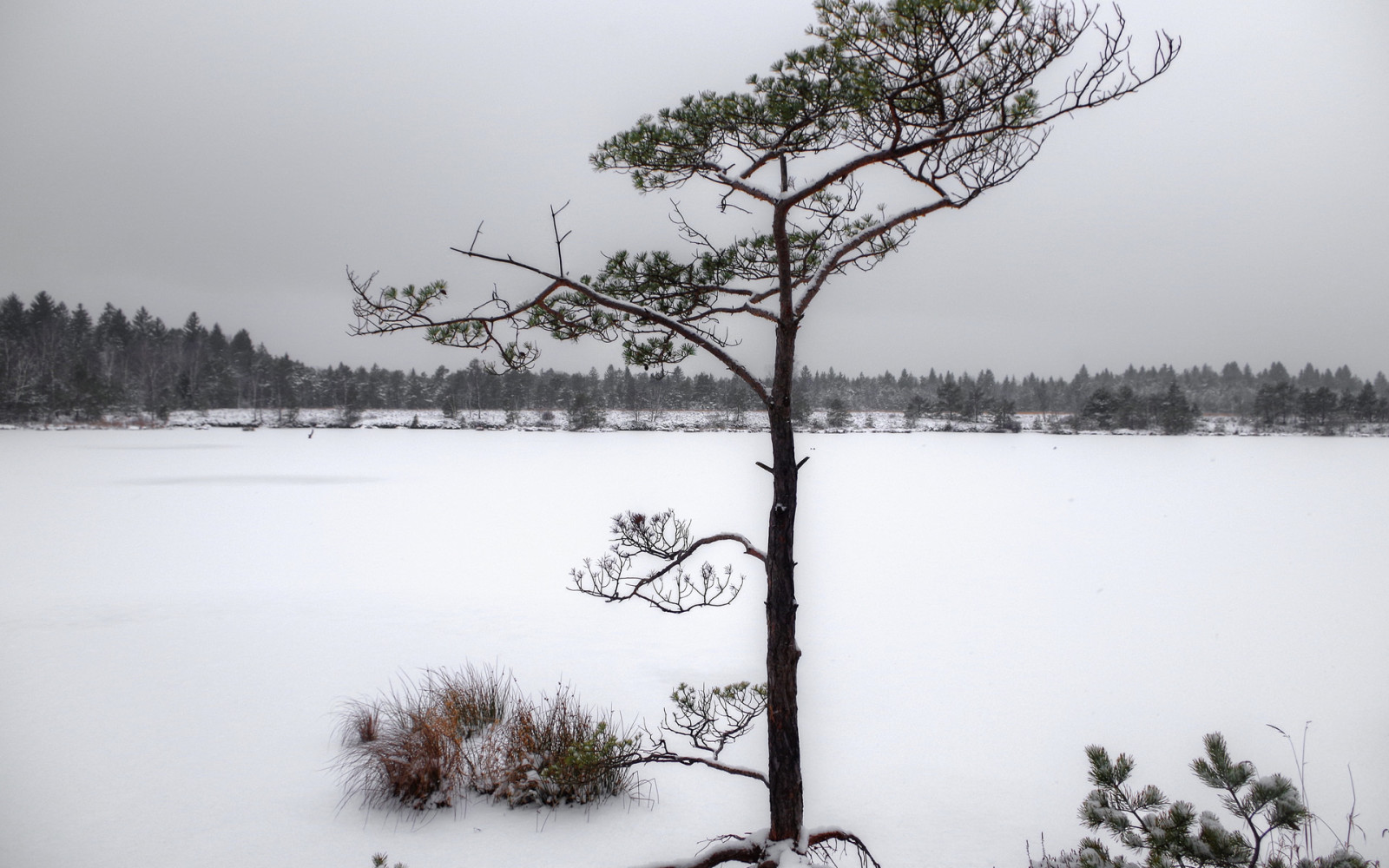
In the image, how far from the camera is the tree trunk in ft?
9.78

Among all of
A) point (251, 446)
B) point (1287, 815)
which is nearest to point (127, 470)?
point (251, 446)

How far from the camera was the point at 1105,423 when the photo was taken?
53.4m

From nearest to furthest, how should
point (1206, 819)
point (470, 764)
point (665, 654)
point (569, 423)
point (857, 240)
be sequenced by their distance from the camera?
1. point (1206, 819)
2. point (857, 240)
3. point (470, 764)
4. point (665, 654)
5. point (569, 423)

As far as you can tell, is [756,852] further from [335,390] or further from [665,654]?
[335,390]

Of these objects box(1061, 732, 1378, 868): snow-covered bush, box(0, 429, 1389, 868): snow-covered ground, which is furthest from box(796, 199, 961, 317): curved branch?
box(0, 429, 1389, 868): snow-covered ground

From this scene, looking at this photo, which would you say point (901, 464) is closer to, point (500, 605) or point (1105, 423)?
point (500, 605)

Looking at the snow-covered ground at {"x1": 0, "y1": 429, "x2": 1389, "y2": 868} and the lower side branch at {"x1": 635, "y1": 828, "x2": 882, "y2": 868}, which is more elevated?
the lower side branch at {"x1": 635, "y1": 828, "x2": 882, "y2": 868}

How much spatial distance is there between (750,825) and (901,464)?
76.5 ft

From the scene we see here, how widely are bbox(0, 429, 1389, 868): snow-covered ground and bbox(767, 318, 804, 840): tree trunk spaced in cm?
110

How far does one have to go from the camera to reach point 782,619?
3018mm

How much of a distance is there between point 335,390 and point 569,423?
81.0 feet

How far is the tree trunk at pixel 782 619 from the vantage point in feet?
9.78

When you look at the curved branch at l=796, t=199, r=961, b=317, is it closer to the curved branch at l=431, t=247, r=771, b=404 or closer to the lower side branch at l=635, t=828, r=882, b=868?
the curved branch at l=431, t=247, r=771, b=404

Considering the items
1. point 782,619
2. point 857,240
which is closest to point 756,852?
point 782,619
